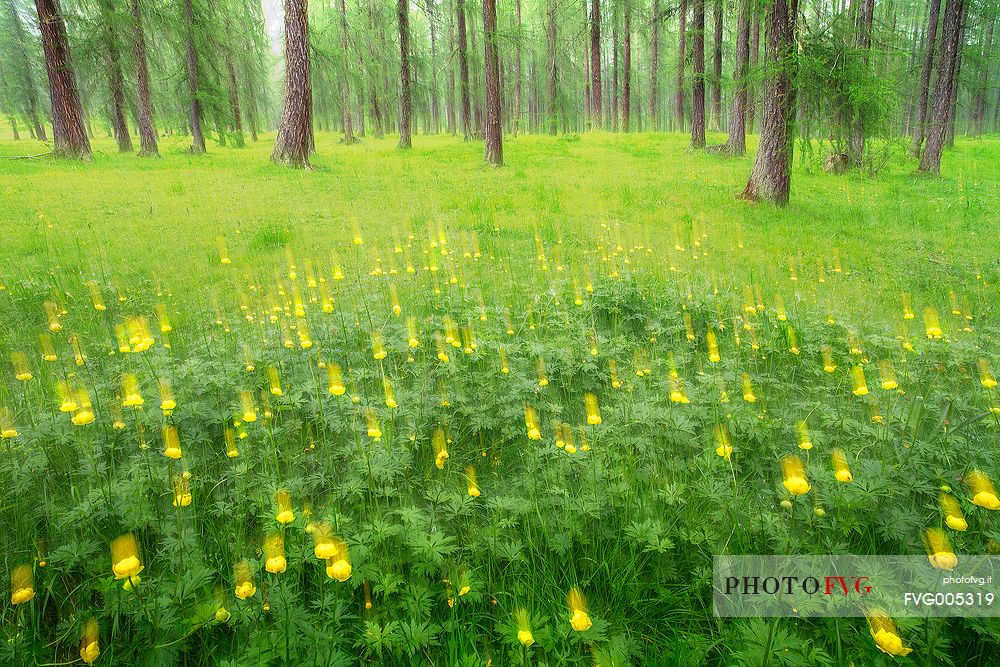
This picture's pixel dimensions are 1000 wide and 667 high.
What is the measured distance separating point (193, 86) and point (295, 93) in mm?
9489

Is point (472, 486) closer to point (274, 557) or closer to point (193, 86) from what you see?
point (274, 557)

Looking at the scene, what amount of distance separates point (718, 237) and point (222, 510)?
707cm

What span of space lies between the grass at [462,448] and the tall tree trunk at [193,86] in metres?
13.2

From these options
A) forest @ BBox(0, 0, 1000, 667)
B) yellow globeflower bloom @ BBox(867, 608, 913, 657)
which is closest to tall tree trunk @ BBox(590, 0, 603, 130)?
forest @ BBox(0, 0, 1000, 667)

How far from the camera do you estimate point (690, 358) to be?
3.87 meters

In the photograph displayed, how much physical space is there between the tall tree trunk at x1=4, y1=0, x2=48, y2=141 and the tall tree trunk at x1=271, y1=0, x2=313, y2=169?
36858mm

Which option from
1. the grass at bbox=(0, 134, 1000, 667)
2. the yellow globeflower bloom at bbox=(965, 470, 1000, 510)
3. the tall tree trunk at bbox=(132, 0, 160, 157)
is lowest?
the grass at bbox=(0, 134, 1000, 667)

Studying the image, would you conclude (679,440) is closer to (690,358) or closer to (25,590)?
(690,358)

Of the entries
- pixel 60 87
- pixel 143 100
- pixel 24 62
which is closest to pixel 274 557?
pixel 60 87

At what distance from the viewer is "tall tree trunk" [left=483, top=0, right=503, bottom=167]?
1223 centimetres

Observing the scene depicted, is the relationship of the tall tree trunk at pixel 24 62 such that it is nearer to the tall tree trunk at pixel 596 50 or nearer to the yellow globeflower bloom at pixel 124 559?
the tall tree trunk at pixel 596 50

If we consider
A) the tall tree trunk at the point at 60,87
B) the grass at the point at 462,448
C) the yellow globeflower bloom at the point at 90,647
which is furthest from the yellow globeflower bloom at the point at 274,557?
the tall tree trunk at the point at 60,87

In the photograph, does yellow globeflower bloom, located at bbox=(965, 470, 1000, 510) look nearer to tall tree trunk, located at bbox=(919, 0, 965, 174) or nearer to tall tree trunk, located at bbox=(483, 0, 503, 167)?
tall tree trunk, located at bbox=(483, 0, 503, 167)

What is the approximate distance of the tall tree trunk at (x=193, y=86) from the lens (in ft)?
55.6
